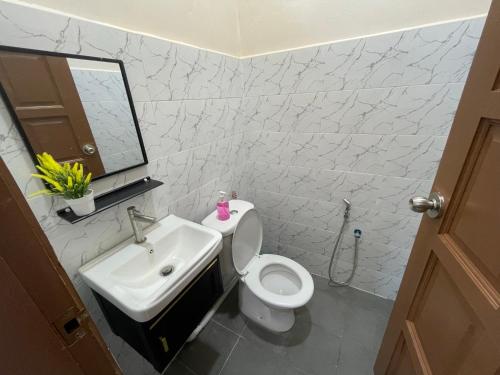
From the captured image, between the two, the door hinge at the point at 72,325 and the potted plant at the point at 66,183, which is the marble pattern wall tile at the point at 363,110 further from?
the door hinge at the point at 72,325

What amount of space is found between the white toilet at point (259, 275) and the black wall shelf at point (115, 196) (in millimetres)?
452

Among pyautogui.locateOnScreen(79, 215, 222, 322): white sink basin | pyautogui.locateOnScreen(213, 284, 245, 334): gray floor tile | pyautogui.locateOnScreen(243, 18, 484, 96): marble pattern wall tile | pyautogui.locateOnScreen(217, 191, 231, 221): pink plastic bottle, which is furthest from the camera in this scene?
pyautogui.locateOnScreen(213, 284, 245, 334): gray floor tile

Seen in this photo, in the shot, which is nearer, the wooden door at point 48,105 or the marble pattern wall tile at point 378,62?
the wooden door at point 48,105

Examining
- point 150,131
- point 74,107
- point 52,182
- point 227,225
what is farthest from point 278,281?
point 74,107

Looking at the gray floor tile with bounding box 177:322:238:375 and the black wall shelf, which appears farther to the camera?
the gray floor tile with bounding box 177:322:238:375

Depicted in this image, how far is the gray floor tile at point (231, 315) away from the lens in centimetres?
149

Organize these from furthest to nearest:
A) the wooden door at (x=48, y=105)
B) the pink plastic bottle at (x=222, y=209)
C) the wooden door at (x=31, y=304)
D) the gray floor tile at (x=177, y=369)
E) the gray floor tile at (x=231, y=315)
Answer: the gray floor tile at (x=231, y=315), the pink plastic bottle at (x=222, y=209), the gray floor tile at (x=177, y=369), the wooden door at (x=48, y=105), the wooden door at (x=31, y=304)

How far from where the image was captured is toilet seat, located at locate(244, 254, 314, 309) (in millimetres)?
1262

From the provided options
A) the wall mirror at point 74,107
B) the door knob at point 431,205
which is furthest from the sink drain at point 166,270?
the door knob at point 431,205

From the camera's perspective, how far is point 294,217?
1.73 meters

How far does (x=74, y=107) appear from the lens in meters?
0.79

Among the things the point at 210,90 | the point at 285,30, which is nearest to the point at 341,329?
the point at 210,90

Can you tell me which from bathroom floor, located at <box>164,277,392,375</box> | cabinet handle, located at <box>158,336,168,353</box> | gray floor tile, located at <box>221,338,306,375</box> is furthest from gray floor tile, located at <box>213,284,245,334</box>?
cabinet handle, located at <box>158,336,168,353</box>

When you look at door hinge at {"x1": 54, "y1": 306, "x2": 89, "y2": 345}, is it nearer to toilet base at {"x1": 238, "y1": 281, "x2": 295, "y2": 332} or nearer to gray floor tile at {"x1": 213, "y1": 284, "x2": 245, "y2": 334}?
toilet base at {"x1": 238, "y1": 281, "x2": 295, "y2": 332}
